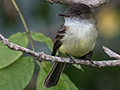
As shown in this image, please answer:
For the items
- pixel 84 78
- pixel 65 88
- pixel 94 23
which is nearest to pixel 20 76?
pixel 65 88

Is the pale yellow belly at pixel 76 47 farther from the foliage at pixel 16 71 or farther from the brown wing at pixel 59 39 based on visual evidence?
the foliage at pixel 16 71

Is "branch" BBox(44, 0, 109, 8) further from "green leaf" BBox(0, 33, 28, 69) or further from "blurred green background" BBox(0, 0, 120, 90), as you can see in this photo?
"blurred green background" BBox(0, 0, 120, 90)

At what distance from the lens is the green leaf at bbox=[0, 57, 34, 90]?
1.95 m

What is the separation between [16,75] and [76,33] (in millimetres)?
657

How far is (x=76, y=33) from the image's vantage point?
91.0 inches

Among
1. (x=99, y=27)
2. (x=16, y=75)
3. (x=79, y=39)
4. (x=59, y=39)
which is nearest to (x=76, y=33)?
(x=79, y=39)

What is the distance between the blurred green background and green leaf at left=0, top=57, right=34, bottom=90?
1.35 m

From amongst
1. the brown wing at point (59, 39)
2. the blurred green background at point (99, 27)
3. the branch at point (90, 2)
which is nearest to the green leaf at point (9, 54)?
the brown wing at point (59, 39)

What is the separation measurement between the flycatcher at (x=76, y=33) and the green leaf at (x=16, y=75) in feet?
0.88

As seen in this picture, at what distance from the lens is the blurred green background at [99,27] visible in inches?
136

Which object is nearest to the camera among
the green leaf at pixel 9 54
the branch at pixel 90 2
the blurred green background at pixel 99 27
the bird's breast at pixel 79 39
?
the green leaf at pixel 9 54

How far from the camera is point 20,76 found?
1984mm

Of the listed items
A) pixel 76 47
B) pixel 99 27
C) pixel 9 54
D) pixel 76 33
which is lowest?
pixel 99 27

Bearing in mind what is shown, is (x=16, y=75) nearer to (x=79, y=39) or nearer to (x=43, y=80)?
(x=43, y=80)
